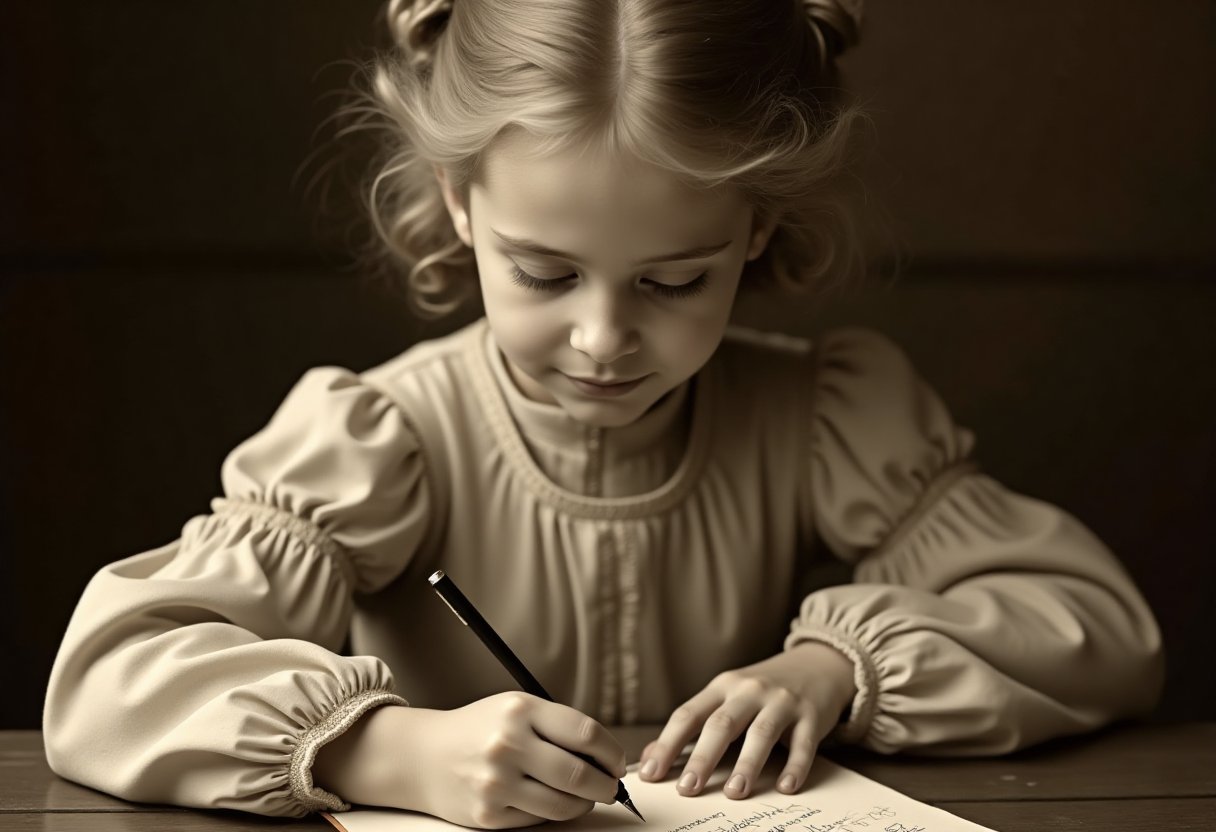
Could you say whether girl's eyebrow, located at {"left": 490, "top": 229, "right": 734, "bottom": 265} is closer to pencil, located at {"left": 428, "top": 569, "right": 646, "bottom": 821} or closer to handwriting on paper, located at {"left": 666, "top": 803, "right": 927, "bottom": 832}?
pencil, located at {"left": 428, "top": 569, "right": 646, "bottom": 821}

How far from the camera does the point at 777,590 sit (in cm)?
128

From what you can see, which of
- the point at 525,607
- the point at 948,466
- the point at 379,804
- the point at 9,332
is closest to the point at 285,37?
the point at 9,332

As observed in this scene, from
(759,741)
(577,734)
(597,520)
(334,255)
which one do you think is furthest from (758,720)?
(334,255)

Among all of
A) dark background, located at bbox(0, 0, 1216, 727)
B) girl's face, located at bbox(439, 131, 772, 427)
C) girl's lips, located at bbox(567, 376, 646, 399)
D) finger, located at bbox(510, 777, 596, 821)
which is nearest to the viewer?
finger, located at bbox(510, 777, 596, 821)

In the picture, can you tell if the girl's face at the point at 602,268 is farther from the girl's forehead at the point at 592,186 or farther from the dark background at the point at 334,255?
the dark background at the point at 334,255

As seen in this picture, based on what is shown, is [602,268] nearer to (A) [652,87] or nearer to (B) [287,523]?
(A) [652,87]

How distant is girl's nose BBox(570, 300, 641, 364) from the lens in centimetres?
100

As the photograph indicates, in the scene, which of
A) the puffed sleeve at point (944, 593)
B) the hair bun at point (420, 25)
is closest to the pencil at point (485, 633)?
the puffed sleeve at point (944, 593)

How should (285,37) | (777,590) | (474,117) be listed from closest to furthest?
(474,117) → (777,590) → (285,37)

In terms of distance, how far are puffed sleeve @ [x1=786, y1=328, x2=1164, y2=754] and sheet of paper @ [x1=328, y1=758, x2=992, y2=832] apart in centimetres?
10

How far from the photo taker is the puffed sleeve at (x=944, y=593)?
3.49 feet

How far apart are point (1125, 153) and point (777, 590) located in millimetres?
779

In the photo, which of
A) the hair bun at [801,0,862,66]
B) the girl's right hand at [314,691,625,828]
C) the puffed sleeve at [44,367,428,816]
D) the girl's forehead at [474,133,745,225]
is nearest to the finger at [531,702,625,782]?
the girl's right hand at [314,691,625,828]

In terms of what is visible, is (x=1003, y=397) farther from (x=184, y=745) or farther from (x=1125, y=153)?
(x=184, y=745)
